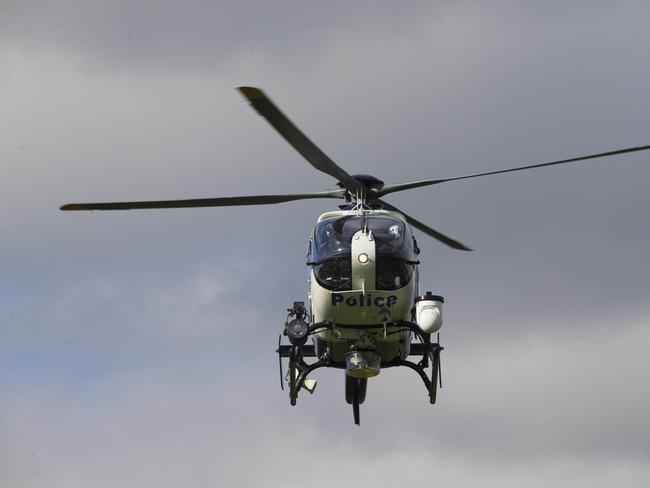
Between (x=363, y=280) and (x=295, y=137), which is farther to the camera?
(x=363, y=280)

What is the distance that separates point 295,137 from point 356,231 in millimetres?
5047

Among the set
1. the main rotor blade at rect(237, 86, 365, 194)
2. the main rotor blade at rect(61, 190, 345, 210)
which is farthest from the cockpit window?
the main rotor blade at rect(61, 190, 345, 210)

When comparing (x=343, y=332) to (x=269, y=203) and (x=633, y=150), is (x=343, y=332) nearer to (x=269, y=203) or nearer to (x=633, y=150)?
(x=269, y=203)

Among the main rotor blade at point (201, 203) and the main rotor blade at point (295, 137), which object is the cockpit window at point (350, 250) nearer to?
the main rotor blade at point (295, 137)

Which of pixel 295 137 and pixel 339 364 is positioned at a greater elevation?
pixel 295 137

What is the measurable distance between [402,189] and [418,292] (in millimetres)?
3835

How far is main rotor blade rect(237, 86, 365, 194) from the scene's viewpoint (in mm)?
31312

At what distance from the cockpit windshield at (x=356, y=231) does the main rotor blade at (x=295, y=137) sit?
4.80 feet

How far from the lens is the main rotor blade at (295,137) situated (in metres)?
31.3

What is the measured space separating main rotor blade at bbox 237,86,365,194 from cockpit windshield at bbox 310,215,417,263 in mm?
1464

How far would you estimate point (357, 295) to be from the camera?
37219 mm

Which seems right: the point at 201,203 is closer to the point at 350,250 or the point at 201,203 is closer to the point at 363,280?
the point at 350,250

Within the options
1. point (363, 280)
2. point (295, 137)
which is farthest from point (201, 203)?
point (295, 137)

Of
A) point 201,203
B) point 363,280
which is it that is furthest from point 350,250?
point 201,203
